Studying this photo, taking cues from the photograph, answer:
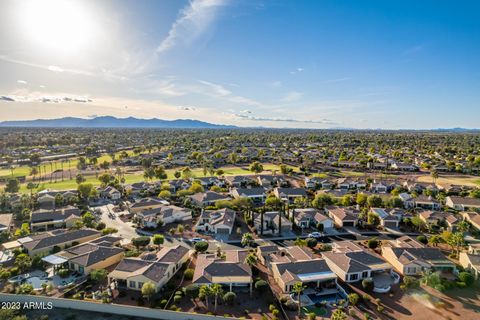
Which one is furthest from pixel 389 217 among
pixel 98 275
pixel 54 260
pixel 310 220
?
pixel 54 260

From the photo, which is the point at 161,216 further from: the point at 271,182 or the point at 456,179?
the point at 456,179

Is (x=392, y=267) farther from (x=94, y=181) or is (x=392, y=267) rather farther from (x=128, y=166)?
(x=128, y=166)

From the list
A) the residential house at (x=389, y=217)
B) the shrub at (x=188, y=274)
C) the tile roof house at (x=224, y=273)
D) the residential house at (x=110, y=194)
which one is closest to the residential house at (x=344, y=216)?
the residential house at (x=389, y=217)

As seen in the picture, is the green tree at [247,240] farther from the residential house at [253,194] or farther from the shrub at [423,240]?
the shrub at [423,240]

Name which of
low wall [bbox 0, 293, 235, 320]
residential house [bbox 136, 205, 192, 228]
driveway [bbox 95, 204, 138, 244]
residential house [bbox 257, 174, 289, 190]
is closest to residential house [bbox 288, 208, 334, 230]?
residential house [bbox 136, 205, 192, 228]

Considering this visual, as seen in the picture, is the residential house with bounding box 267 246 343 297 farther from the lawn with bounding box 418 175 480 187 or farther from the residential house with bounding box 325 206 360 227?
the lawn with bounding box 418 175 480 187
